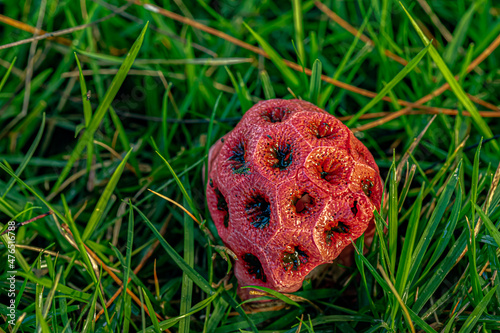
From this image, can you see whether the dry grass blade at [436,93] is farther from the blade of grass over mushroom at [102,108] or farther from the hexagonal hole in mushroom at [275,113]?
the blade of grass over mushroom at [102,108]

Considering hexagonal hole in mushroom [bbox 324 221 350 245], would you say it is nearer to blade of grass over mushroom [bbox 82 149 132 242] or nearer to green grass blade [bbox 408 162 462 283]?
green grass blade [bbox 408 162 462 283]

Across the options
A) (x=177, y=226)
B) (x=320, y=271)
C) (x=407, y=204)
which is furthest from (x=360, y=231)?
(x=177, y=226)

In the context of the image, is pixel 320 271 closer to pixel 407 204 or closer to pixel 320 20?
pixel 407 204

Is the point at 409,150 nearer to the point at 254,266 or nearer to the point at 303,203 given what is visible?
the point at 303,203

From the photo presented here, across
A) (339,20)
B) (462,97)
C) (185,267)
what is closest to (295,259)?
(185,267)

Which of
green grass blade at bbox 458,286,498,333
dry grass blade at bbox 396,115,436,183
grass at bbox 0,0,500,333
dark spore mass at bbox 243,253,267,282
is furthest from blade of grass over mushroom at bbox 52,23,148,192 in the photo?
green grass blade at bbox 458,286,498,333

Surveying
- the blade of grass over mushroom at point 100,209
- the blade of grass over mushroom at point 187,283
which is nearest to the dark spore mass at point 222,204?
the blade of grass over mushroom at point 187,283

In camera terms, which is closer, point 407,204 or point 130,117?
point 407,204

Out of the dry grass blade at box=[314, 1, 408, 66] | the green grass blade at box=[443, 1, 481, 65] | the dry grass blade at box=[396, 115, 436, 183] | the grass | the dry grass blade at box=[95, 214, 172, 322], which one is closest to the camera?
the grass
